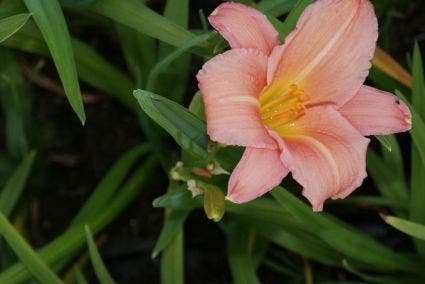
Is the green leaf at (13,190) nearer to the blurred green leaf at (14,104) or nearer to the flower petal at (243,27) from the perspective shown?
the blurred green leaf at (14,104)

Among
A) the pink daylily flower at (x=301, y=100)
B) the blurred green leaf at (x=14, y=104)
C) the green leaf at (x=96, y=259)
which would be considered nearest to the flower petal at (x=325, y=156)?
the pink daylily flower at (x=301, y=100)

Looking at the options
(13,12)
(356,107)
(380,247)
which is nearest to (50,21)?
(13,12)

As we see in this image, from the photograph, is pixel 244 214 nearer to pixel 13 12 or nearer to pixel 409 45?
pixel 13 12

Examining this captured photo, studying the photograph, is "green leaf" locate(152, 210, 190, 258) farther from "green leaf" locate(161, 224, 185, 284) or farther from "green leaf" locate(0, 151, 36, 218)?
"green leaf" locate(0, 151, 36, 218)

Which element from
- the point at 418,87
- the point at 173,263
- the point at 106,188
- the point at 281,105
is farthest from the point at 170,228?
the point at 418,87

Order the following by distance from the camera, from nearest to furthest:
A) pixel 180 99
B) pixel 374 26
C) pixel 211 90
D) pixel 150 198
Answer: pixel 211 90
pixel 374 26
pixel 180 99
pixel 150 198
